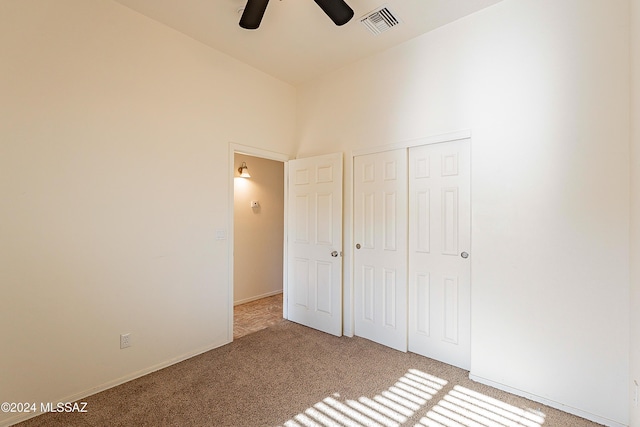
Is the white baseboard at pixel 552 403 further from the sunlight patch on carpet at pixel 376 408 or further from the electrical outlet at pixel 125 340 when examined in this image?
the electrical outlet at pixel 125 340

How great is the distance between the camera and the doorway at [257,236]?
454cm

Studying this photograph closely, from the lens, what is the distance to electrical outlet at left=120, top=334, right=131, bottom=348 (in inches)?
93.3

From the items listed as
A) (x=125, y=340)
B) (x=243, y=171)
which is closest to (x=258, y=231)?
(x=243, y=171)

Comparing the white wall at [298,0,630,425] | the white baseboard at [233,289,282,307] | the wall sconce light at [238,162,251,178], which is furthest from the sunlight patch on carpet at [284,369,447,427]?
the wall sconce light at [238,162,251,178]

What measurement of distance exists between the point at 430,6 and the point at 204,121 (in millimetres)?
2308

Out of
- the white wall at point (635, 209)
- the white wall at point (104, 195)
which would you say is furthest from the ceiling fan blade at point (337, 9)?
the white wall at point (635, 209)

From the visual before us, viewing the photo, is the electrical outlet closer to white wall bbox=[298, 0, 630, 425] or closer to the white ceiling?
the white ceiling

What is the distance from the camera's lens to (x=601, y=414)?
191 centimetres

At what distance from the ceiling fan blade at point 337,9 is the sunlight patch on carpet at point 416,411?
9.16ft

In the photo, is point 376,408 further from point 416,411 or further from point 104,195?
point 104,195

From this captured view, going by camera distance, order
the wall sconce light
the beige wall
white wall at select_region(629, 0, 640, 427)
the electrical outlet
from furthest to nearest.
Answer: the beige wall, the wall sconce light, the electrical outlet, white wall at select_region(629, 0, 640, 427)

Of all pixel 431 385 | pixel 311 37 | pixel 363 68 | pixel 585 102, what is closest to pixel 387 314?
pixel 431 385

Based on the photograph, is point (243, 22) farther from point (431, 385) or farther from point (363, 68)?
point (431, 385)

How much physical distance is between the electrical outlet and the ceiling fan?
8.72ft
